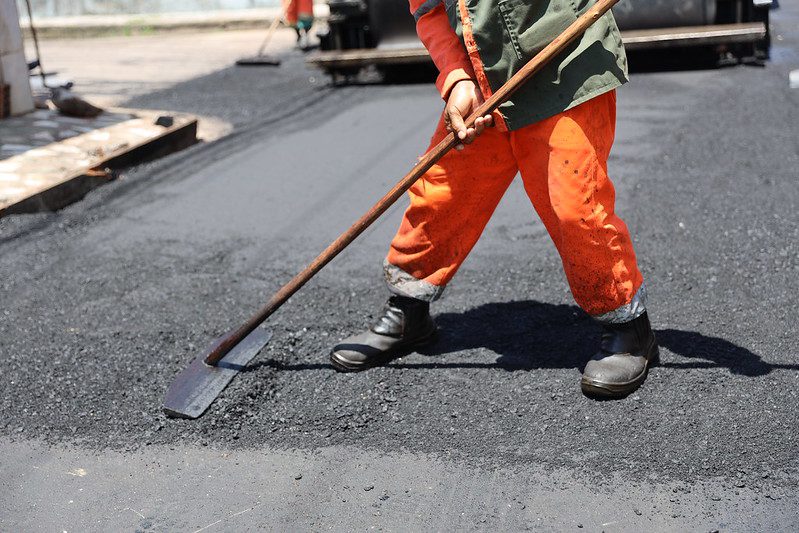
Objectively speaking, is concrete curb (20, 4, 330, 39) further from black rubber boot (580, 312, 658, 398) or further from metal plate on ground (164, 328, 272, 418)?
black rubber boot (580, 312, 658, 398)

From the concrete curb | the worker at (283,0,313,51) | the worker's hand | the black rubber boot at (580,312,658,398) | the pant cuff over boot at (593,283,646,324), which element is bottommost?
the black rubber boot at (580,312,658,398)

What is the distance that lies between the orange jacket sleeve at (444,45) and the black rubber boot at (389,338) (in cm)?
77

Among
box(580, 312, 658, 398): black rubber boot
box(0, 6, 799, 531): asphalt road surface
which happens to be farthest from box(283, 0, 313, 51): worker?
box(580, 312, 658, 398): black rubber boot

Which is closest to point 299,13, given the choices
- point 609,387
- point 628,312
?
point 628,312

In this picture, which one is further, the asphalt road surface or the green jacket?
the green jacket

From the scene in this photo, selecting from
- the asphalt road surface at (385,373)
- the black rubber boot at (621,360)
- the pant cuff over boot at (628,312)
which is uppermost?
the pant cuff over boot at (628,312)

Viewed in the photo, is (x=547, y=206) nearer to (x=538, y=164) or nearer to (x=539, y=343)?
(x=538, y=164)

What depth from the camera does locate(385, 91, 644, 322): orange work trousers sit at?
249 cm

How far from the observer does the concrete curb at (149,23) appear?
12.6 meters

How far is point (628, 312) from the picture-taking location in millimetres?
2682

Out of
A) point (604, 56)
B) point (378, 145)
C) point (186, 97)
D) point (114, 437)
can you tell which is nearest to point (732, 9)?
point (378, 145)

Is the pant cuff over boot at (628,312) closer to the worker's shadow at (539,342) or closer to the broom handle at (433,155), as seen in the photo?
the worker's shadow at (539,342)

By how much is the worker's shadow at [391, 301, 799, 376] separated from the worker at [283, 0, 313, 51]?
23.8 feet

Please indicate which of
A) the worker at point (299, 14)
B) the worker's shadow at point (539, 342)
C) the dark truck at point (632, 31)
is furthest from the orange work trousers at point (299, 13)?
the worker's shadow at point (539, 342)
